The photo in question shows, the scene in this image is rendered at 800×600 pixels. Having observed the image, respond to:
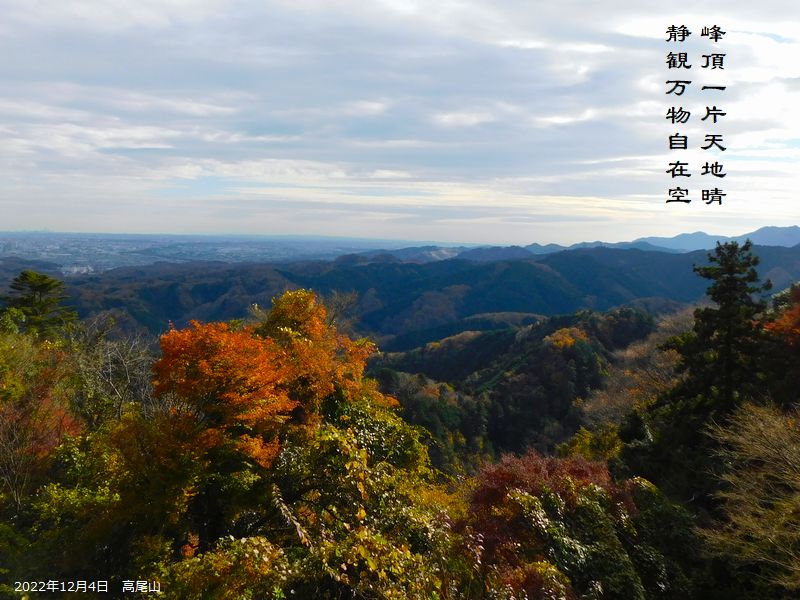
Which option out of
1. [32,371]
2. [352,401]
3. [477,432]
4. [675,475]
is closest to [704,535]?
[675,475]

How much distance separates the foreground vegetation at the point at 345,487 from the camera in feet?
27.9

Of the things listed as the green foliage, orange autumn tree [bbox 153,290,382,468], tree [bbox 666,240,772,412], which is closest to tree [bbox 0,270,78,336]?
orange autumn tree [bbox 153,290,382,468]

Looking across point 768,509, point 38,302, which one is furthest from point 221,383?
point 38,302

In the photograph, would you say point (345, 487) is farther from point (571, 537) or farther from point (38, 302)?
point (38, 302)

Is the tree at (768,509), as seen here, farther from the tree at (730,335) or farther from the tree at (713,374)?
the tree at (730,335)

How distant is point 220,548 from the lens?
8.82 metres

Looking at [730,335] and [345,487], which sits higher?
[730,335]

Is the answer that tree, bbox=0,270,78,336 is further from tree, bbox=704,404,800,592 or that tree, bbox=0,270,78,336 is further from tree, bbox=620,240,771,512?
tree, bbox=704,404,800,592

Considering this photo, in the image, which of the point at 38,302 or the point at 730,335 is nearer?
the point at 730,335

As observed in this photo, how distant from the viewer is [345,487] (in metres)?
10.5

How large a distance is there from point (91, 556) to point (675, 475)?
23.3 meters

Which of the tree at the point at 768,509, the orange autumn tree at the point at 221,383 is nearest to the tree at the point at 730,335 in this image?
the tree at the point at 768,509

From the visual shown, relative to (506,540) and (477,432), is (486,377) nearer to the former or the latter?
(477,432)

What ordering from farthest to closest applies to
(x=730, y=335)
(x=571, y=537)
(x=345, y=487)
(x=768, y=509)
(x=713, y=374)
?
(x=713, y=374)
(x=730, y=335)
(x=768, y=509)
(x=571, y=537)
(x=345, y=487)
